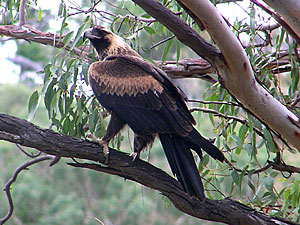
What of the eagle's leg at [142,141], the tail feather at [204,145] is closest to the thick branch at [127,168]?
the tail feather at [204,145]

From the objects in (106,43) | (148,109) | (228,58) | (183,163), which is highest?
(228,58)

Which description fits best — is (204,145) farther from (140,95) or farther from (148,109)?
(140,95)

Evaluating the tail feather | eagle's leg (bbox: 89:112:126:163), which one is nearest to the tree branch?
the tail feather

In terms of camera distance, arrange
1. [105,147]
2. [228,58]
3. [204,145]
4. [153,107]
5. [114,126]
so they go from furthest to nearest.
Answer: [114,126]
[153,107]
[105,147]
[204,145]
[228,58]

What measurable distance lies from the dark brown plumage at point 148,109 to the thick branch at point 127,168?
0.11m

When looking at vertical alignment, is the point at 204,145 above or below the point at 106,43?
below

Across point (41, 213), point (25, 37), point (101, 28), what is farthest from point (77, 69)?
point (41, 213)

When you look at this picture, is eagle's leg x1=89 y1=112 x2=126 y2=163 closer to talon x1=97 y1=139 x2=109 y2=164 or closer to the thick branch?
talon x1=97 y1=139 x2=109 y2=164

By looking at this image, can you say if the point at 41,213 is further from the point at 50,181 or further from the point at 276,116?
the point at 276,116

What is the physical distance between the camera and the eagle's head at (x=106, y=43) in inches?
145

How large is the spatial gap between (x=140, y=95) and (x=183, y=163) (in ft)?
1.94

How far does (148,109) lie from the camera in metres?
3.11

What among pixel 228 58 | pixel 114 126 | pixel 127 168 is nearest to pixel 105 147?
pixel 127 168

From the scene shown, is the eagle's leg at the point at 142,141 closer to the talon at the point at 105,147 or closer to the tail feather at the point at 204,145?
the talon at the point at 105,147
